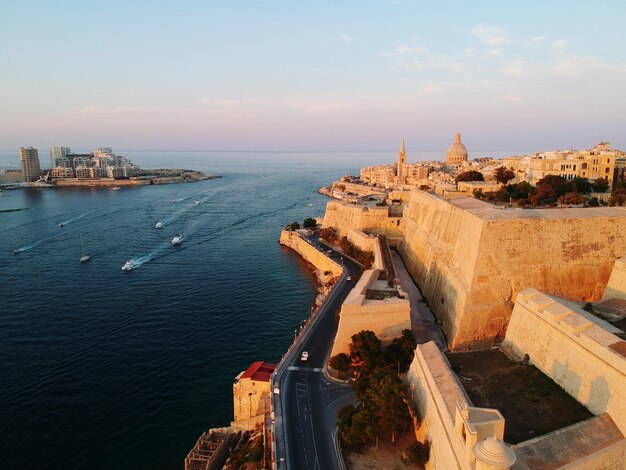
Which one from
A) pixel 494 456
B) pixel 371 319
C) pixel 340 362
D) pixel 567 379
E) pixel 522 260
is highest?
pixel 522 260

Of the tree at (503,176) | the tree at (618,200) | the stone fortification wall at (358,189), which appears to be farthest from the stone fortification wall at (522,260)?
the stone fortification wall at (358,189)

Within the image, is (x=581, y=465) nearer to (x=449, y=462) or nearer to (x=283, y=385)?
(x=449, y=462)

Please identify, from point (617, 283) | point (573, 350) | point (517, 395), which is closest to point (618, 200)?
point (617, 283)

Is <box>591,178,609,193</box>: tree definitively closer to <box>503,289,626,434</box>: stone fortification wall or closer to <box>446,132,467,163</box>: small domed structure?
<box>503,289,626,434</box>: stone fortification wall

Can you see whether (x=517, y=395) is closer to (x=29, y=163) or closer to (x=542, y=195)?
(x=542, y=195)

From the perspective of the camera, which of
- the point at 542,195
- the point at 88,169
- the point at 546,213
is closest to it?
the point at 546,213

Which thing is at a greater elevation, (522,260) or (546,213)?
(546,213)

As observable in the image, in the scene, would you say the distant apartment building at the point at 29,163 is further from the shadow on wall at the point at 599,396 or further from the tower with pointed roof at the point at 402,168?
the shadow on wall at the point at 599,396
